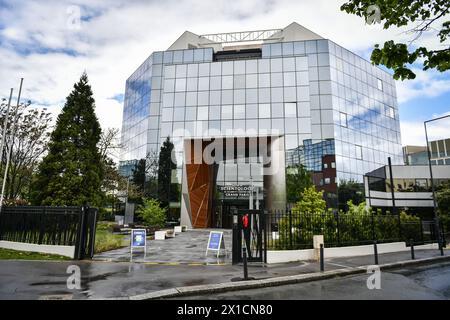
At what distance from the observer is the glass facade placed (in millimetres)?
36156

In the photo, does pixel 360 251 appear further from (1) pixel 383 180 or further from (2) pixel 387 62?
(1) pixel 383 180

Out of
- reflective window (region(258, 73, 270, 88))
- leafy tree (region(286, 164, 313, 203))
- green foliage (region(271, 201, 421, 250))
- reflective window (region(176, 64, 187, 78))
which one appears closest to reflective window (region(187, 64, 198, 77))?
reflective window (region(176, 64, 187, 78))

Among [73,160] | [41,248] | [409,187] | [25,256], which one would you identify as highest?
[409,187]

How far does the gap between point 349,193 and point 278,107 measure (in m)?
13.7

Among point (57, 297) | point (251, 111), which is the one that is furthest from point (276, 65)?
point (57, 297)

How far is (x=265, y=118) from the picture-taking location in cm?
3725

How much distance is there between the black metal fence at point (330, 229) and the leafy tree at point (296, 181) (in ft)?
51.0

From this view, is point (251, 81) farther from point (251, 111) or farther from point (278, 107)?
point (278, 107)

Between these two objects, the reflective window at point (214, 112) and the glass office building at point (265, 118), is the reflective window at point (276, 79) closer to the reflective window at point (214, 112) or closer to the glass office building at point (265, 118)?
the glass office building at point (265, 118)

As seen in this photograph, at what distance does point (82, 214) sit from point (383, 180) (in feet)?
131

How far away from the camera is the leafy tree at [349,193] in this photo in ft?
114

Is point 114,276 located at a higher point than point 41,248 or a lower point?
lower

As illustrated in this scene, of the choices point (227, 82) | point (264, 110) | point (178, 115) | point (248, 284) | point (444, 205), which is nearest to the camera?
point (248, 284)

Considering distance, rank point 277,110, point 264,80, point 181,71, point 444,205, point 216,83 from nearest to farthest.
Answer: point 444,205 < point 277,110 < point 264,80 < point 216,83 < point 181,71
